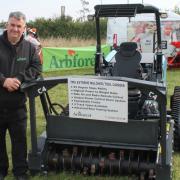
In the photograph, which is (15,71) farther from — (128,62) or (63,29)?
(63,29)

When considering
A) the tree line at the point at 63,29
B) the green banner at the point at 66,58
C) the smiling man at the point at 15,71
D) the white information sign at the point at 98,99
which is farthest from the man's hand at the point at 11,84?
the tree line at the point at 63,29

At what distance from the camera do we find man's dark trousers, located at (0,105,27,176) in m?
4.69

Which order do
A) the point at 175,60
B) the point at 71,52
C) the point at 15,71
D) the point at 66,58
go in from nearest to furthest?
the point at 15,71
the point at 66,58
the point at 71,52
the point at 175,60

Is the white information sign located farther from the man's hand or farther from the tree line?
the tree line

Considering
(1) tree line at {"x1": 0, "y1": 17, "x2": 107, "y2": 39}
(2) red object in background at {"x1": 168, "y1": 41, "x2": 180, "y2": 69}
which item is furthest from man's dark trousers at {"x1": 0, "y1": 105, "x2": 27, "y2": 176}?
(1) tree line at {"x1": 0, "y1": 17, "x2": 107, "y2": 39}

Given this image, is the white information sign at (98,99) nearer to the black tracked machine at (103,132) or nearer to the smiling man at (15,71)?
the black tracked machine at (103,132)

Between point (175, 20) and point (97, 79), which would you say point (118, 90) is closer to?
point (97, 79)

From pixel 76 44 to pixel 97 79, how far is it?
1041 inches

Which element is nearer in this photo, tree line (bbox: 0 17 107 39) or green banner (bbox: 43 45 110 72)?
green banner (bbox: 43 45 110 72)

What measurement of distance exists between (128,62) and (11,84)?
220cm

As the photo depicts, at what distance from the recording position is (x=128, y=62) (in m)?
6.21

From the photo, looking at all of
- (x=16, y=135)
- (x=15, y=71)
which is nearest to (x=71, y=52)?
(x=16, y=135)

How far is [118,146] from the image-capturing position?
15.0ft

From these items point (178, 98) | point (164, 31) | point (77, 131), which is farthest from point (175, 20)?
point (77, 131)
